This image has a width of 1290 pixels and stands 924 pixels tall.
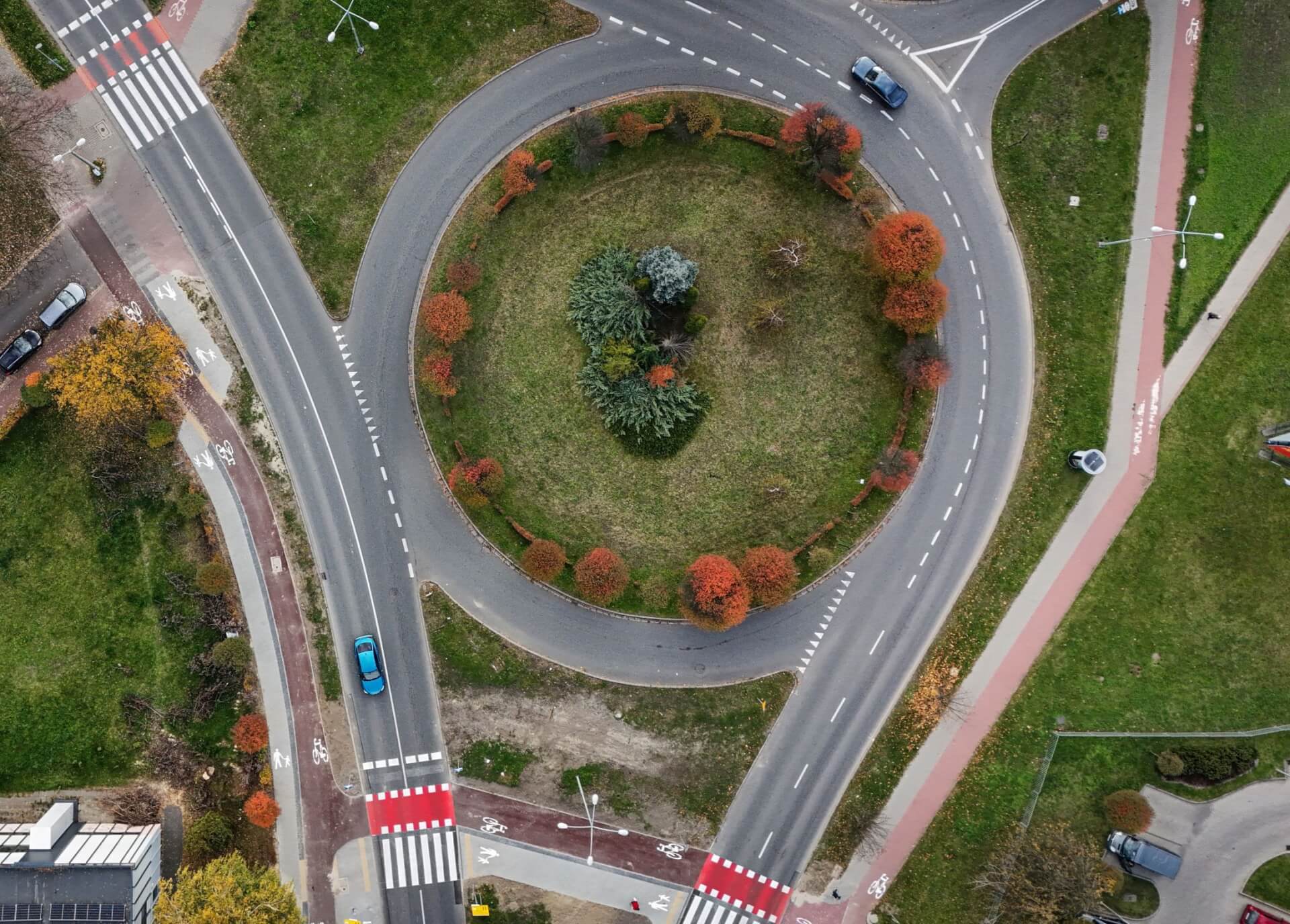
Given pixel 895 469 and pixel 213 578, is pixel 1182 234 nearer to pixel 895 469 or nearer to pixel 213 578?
pixel 895 469

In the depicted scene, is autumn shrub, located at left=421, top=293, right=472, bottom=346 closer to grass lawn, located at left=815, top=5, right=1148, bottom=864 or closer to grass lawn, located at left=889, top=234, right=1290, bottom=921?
grass lawn, located at left=815, top=5, right=1148, bottom=864

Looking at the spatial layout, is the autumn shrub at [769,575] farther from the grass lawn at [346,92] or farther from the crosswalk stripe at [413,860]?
the grass lawn at [346,92]

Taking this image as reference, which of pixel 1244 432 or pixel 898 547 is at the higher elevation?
pixel 1244 432

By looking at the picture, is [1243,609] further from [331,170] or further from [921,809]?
[331,170]

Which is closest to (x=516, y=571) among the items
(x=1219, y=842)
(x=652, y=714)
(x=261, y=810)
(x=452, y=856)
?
(x=652, y=714)

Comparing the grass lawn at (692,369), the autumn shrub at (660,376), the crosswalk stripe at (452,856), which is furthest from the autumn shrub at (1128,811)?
the crosswalk stripe at (452,856)

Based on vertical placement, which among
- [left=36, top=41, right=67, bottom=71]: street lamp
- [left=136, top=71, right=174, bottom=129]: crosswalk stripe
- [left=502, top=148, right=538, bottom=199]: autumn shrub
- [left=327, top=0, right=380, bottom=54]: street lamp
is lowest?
[left=502, top=148, right=538, bottom=199]: autumn shrub

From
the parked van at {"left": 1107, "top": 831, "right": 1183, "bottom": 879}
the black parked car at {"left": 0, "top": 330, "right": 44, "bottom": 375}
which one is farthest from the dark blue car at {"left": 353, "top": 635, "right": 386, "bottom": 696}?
the parked van at {"left": 1107, "top": 831, "right": 1183, "bottom": 879}

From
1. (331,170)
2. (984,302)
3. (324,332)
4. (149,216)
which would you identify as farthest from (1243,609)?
(149,216)
